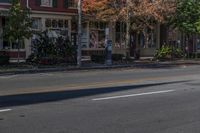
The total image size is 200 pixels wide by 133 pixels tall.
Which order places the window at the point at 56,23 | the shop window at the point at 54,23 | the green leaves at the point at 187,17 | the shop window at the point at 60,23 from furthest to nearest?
the green leaves at the point at 187,17, the shop window at the point at 60,23, the shop window at the point at 54,23, the window at the point at 56,23

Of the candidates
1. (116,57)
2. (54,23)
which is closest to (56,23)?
(54,23)

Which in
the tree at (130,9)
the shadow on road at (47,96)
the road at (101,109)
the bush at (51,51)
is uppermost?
the tree at (130,9)

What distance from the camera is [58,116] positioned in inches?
456

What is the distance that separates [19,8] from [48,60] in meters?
4.34

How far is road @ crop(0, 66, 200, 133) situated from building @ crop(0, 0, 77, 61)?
76.1ft

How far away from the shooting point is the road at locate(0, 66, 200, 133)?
1033 centimetres

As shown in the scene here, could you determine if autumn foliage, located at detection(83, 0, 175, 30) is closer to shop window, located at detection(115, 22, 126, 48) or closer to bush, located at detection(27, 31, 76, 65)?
bush, located at detection(27, 31, 76, 65)

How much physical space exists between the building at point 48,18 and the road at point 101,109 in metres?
23.2

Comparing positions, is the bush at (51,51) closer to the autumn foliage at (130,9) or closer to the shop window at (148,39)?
the autumn foliage at (130,9)

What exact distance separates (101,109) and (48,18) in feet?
104

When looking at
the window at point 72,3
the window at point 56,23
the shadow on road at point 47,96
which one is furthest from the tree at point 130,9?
the shadow on road at point 47,96

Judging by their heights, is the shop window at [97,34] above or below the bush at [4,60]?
above

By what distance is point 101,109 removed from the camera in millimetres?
12797

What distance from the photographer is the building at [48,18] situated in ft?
135
